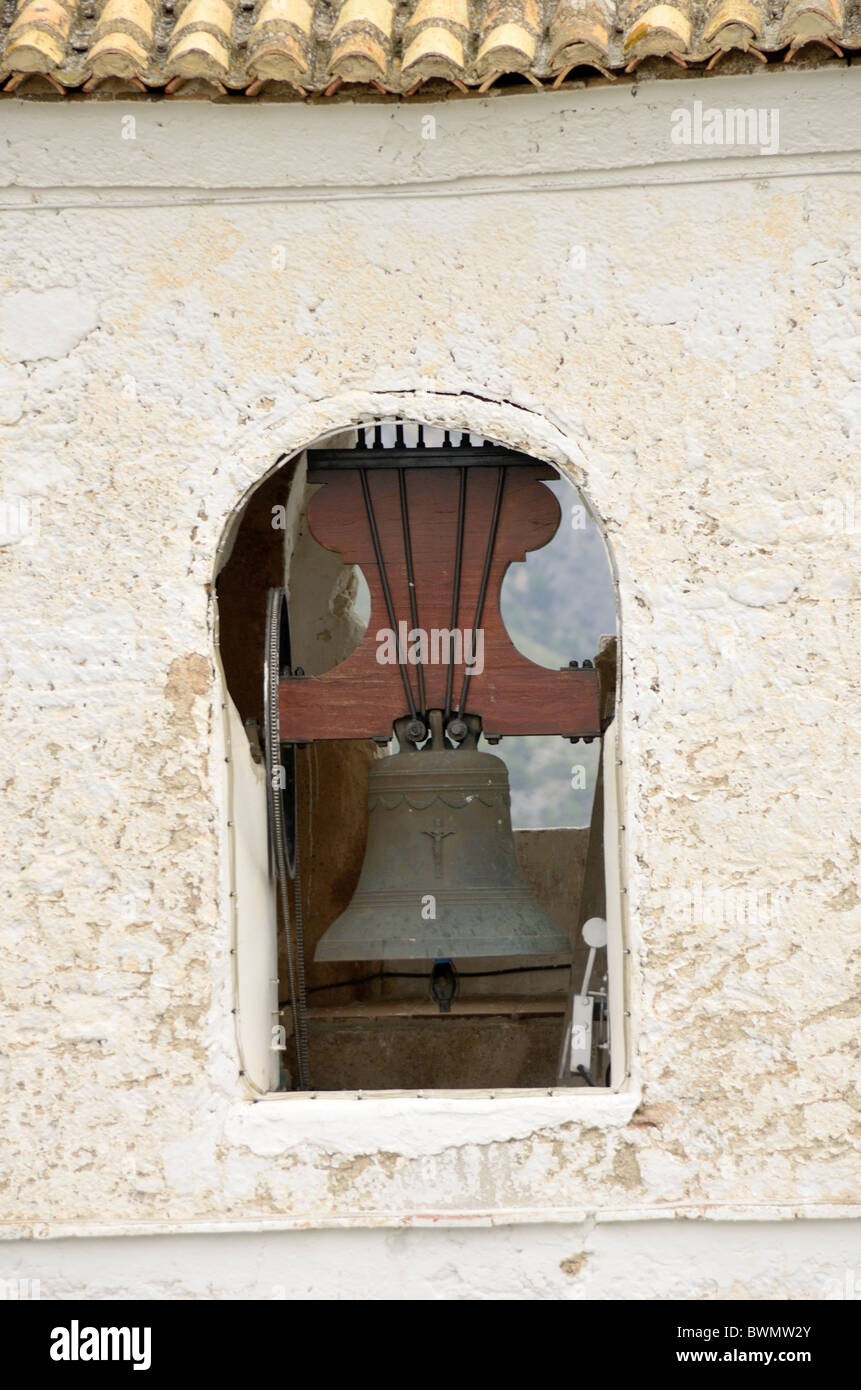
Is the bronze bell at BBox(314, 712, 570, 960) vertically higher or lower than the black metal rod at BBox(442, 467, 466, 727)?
lower

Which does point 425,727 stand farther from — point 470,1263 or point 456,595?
point 470,1263

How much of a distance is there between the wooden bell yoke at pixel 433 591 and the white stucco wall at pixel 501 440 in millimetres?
373

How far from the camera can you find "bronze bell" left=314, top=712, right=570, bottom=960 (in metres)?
3.45

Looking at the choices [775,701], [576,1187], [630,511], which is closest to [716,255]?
[630,511]

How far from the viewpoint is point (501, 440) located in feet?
9.91

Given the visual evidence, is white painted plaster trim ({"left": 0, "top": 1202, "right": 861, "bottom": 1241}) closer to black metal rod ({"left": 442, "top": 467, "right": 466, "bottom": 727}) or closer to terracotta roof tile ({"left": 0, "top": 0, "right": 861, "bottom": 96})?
black metal rod ({"left": 442, "top": 467, "right": 466, "bottom": 727})

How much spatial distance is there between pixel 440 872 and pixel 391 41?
190 cm

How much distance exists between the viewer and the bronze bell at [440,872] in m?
3.45

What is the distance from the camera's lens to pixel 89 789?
301 cm

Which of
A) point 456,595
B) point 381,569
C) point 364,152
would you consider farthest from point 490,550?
point 364,152

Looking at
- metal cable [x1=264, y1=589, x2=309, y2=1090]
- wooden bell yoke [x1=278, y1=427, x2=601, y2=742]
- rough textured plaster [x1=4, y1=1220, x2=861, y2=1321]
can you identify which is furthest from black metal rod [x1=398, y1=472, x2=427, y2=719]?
rough textured plaster [x1=4, y1=1220, x2=861, y2=1321]

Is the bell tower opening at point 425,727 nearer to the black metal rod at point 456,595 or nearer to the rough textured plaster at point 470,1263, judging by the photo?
the black metal rod at point 456,595

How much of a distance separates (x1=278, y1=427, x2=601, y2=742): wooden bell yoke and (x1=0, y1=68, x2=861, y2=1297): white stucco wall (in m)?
0.37

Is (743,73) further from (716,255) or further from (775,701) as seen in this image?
(775,701)
